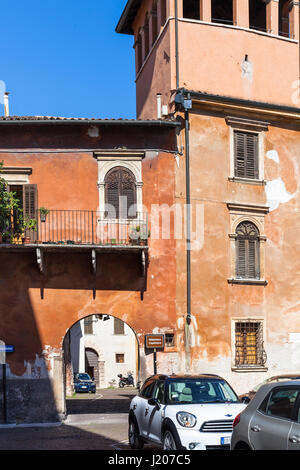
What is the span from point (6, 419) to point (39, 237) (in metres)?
5.65

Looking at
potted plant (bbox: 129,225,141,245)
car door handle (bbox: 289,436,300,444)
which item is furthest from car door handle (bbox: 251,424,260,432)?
potted plant (bbox: 129,225,141,245)

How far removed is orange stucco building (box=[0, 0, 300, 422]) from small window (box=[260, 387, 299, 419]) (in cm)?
1356

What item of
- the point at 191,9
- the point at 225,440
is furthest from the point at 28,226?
the point at 225,440

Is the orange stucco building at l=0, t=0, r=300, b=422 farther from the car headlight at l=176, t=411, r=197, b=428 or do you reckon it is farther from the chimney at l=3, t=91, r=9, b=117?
the car headlight at l=176, t=411, r=197, b=428

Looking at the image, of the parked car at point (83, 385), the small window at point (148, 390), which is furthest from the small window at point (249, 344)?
the parked car at point (83, 385)

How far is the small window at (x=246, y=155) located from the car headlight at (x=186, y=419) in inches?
532

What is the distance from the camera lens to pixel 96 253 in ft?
75.2

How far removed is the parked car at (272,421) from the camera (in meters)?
8.45

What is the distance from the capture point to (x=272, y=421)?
8.86m

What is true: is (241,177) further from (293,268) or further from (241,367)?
(241,367)

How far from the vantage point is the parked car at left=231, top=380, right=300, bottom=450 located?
27.7 ft

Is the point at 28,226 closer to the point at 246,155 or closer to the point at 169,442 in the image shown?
the point at 246,155

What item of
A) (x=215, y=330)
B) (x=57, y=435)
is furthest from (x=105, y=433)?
(x=215, y=330)

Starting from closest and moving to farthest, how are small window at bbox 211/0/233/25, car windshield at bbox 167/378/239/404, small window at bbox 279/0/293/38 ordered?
car windshield at bbox 167/378/239/404 < small window at bbox 279/0/293/38 < small window at bbox 211/0/233/25
